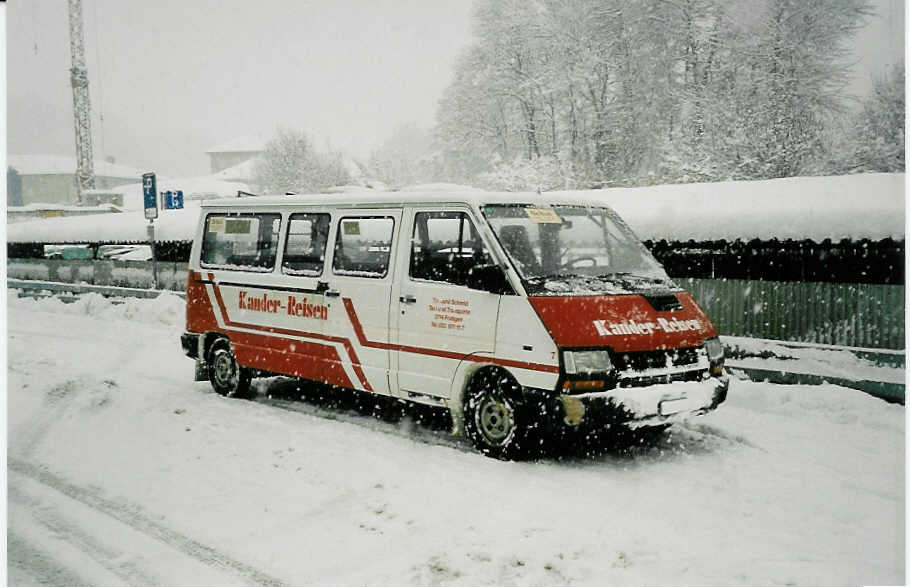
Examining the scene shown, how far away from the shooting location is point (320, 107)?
8461 mm

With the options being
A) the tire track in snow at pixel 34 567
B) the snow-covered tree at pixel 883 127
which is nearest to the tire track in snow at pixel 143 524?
the tire track in snow at pixel 34 567

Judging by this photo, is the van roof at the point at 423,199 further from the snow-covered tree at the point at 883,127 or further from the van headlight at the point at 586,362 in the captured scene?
the snow-covered tree at the point at 883,127

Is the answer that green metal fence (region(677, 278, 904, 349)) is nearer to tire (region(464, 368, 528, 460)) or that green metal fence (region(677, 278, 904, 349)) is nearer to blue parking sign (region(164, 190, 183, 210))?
tire (region(464, 368, 528, 460))

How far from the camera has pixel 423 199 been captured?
18.4 ft

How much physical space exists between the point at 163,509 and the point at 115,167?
5.47 meters

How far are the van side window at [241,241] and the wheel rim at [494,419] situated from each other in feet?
8.55

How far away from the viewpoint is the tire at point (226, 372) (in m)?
7.09

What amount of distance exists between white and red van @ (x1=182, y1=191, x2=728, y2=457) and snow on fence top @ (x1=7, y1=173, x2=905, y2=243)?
256 mm

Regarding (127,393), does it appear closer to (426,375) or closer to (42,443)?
(42,443)

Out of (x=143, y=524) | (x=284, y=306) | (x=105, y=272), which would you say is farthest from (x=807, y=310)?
(x=105, y=272)

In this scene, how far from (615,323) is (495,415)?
1.04m

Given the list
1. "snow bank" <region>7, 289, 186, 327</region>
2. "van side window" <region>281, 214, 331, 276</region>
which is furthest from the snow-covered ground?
"snow bank" <region>7, 289, 186, 327</region>

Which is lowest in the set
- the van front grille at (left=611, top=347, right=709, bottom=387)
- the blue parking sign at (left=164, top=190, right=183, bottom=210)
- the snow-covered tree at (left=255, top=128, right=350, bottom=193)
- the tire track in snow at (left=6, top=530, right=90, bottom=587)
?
the tire track in snow at (left=6, top=530, right=90, bottom=587)

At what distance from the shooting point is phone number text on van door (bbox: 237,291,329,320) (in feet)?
20.5
